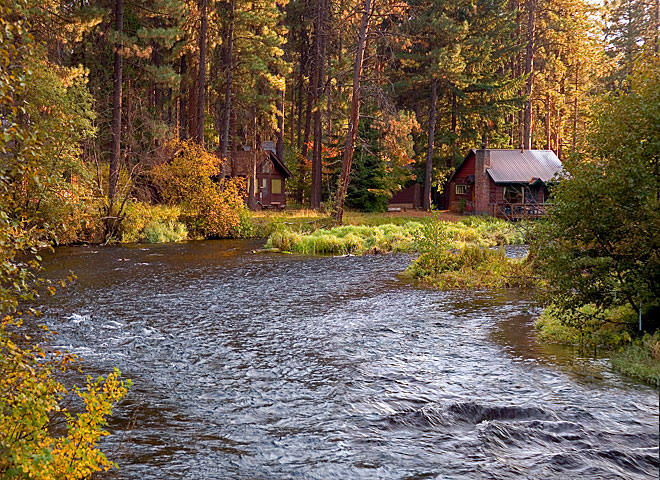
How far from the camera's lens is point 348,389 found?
340 inches

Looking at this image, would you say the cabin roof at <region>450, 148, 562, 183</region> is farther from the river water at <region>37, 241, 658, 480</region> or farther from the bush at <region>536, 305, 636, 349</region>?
the bush at <region>536, 305, 636, 349</region>

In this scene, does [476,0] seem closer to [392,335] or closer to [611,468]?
[392,335]

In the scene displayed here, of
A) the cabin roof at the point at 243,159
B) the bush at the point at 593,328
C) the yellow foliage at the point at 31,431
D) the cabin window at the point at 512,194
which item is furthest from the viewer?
the cabin window at the point at 512,194

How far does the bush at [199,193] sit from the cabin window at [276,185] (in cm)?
1519

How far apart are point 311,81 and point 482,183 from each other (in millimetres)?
15312

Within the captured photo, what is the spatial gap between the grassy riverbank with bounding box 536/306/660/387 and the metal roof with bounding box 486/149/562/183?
3199 centimetres

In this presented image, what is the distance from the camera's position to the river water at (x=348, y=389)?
20.7 ft

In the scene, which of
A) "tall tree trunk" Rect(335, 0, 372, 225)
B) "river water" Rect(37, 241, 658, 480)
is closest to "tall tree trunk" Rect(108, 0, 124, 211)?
"tall tree trunk" Rect(335, 0, 372, 225)

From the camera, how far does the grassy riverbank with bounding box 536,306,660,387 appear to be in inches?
361

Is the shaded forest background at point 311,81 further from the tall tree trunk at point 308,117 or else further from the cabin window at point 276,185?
the cabin window at point 276,185

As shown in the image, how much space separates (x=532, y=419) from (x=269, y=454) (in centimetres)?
334

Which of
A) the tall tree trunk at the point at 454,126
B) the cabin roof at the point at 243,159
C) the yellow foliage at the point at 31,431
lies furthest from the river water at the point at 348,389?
the tall tree trunk at the point at 454,126

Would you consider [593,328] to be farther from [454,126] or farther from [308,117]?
[454,126]

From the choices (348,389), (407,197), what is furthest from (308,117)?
(348,389)
